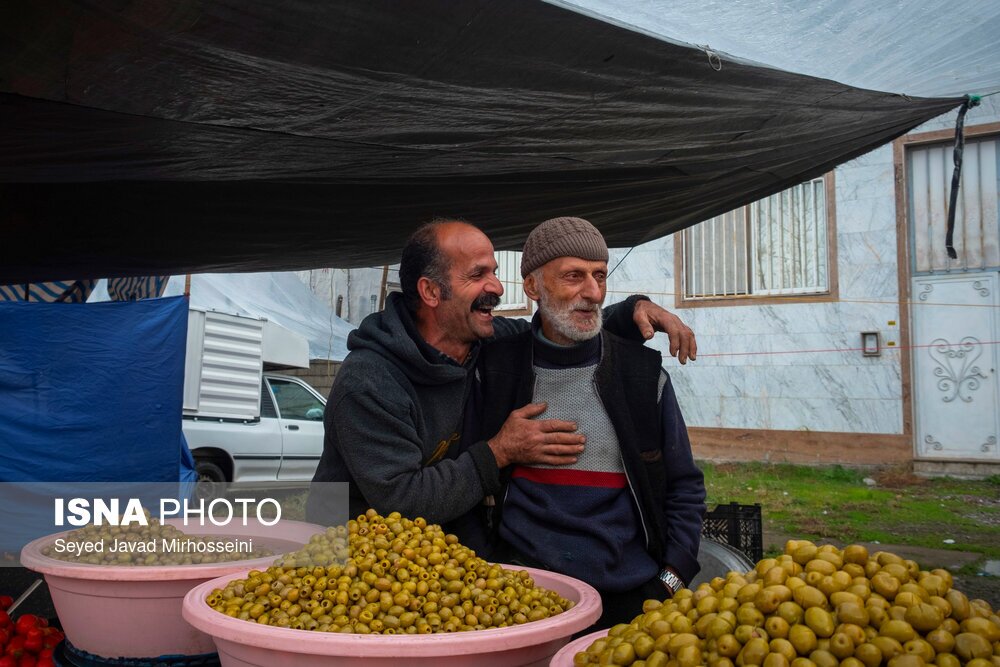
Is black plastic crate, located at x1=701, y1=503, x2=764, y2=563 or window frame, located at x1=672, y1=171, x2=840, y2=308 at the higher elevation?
window frame, located at x1=672, y1=171, x2=840, y2=308

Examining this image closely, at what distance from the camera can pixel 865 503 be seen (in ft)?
30.3

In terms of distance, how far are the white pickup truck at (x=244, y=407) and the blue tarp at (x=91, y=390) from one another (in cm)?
287

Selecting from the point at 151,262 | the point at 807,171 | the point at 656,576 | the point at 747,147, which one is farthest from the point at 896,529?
the point at 151,262

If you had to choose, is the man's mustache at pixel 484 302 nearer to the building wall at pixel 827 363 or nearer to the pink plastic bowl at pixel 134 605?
the pink plastic bowl at pixel 134 605

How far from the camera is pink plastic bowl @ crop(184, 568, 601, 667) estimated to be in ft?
5.69

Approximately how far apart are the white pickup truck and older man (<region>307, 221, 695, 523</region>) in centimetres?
744

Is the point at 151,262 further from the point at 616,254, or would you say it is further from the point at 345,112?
the point at 616,254

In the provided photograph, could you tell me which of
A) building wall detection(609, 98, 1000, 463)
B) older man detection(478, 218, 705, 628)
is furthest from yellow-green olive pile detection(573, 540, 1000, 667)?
building wall detection(609, 98, 1000, 463)

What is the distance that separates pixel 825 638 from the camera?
151 centimetres

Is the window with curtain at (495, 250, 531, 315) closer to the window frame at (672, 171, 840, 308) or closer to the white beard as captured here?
the window frame at (672, 171, 840, 308)

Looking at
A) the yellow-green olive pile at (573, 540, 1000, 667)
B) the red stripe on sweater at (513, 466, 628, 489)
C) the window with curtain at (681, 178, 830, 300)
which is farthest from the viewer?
the window with curtain at (681, 178, 830, 300)

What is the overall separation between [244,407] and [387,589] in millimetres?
8578

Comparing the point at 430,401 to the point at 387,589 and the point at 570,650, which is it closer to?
the point at 387,589

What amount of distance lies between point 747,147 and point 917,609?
94.0 inches
